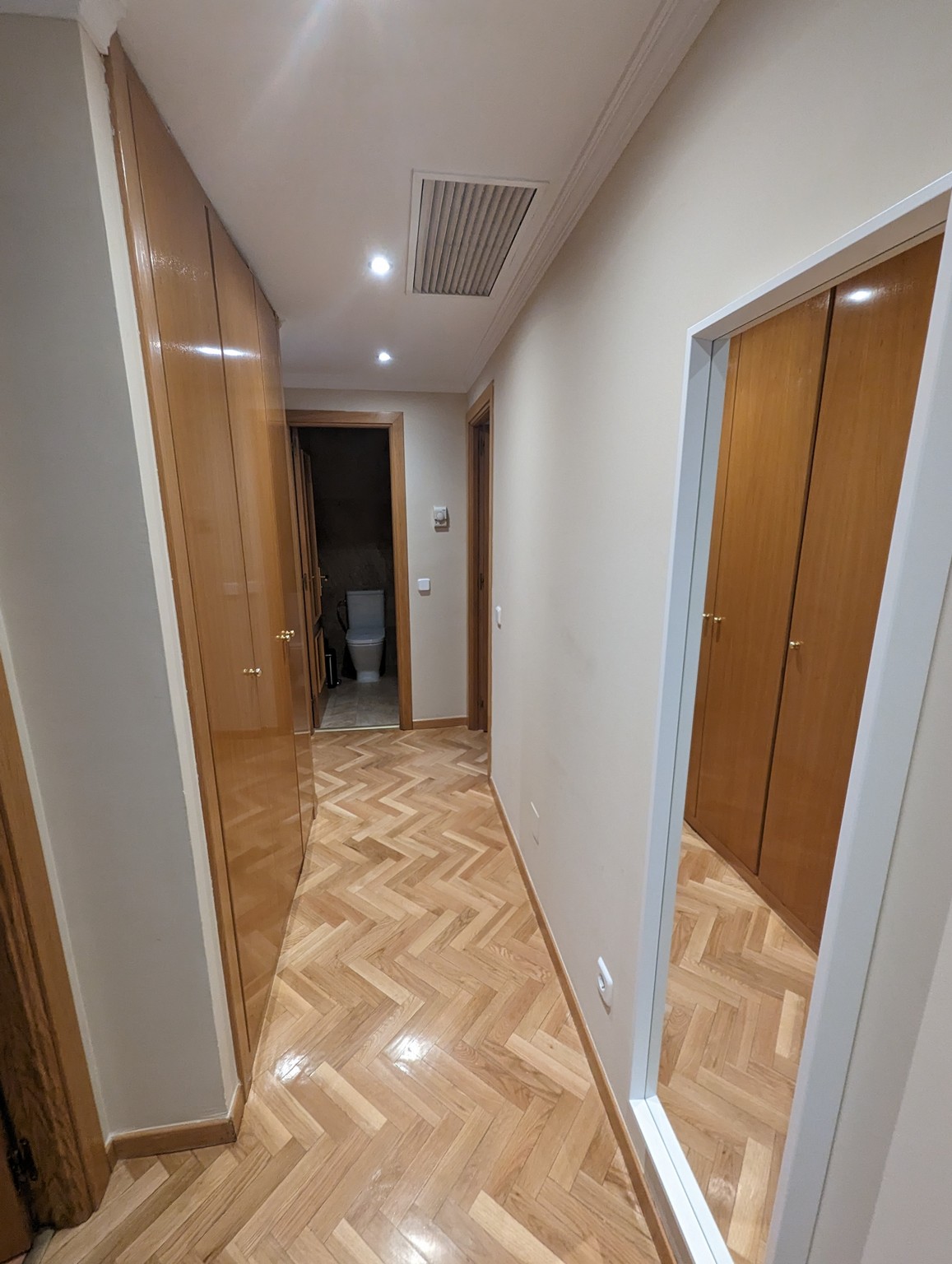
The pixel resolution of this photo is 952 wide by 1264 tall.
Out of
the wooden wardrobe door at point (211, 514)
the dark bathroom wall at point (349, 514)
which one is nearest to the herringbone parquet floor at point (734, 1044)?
the wooden wardrobe door at point (211, 514)

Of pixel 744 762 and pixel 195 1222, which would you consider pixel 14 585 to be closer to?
pixel 195 1222

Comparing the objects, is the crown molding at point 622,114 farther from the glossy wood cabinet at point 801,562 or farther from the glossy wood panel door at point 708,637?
the glossy wood panel door at point 708,637

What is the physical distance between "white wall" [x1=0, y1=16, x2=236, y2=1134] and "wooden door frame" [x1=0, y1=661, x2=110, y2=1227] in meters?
0.04

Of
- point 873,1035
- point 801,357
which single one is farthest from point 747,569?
point 873,1035

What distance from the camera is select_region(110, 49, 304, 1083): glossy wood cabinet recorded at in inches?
41.5

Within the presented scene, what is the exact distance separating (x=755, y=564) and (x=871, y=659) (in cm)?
149

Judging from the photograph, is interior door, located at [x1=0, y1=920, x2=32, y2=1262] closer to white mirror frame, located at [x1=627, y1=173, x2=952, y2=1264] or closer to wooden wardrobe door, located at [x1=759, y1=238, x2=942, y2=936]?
white mirror frame, located at [x1=627, y1=173, x2=952, y2=1264]

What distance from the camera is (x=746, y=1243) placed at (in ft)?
3.51

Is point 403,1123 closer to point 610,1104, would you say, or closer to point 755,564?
point 610,1104

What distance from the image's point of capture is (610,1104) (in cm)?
Result: 135

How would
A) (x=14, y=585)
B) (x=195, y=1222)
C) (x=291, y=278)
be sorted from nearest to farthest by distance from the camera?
(x=14, y=585), (x=195, y=1222), (x=291, y=278)

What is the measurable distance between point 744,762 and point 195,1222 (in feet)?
6.74

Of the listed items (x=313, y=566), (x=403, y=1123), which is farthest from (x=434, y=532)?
(x=403, y=1123)

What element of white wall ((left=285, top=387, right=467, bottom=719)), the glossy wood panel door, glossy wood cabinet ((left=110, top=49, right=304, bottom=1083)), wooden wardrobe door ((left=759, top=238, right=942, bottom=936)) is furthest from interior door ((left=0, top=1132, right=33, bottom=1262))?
white wall ((left=285, top=387, right=467, bottom=719))
